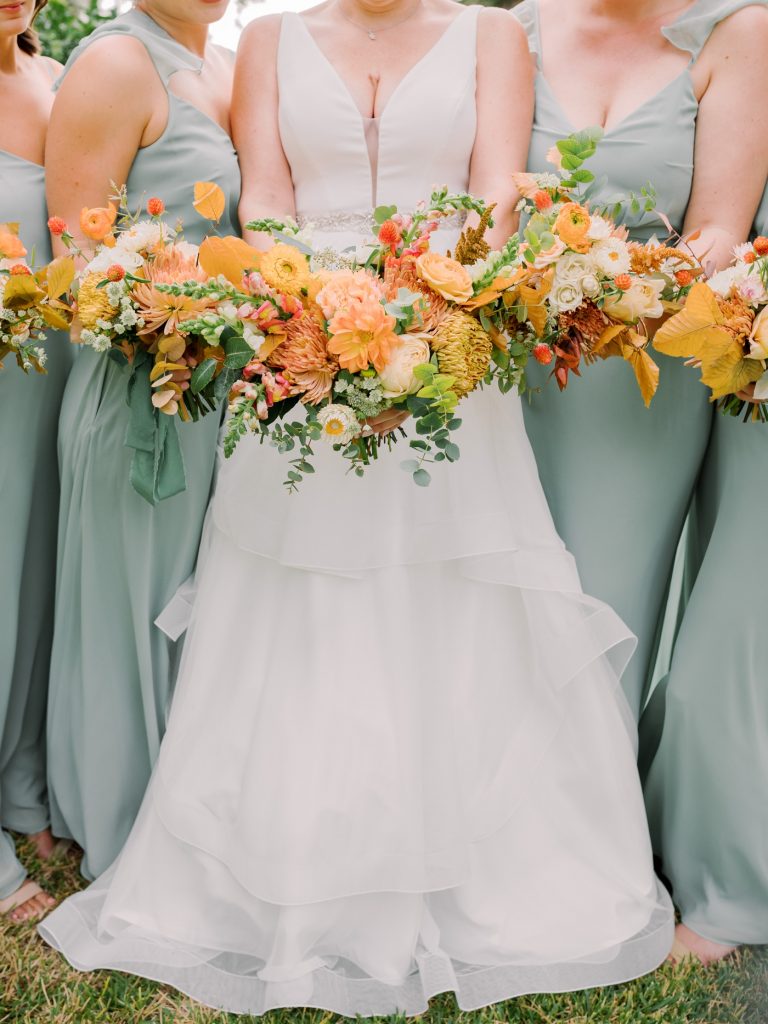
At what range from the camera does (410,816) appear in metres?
2.66

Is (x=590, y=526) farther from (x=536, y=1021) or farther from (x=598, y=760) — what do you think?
(x=536, y=1021)

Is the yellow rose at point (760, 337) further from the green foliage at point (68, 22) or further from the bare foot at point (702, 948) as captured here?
the green foliage at point (68, 22)

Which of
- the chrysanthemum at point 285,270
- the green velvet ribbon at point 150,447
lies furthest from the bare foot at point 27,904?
the chrysanthemum at point 285,270

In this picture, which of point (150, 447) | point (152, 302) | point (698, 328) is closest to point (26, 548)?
point (150, 447)

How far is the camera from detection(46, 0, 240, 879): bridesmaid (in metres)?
2.89

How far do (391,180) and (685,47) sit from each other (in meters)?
0.95

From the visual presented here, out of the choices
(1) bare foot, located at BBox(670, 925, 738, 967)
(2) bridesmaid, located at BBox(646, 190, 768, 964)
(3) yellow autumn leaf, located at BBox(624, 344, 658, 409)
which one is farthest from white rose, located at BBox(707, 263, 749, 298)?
(1) bare foot, located at BBox(670, 925, 738, 967)

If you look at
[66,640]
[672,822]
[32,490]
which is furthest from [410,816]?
[32,490]

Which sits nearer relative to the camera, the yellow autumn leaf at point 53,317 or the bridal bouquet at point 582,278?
the bridal bouquet at point 582,278

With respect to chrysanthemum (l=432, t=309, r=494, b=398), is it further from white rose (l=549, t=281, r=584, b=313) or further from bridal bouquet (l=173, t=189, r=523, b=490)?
white rose (l=549, t=281, r=584, b=313)

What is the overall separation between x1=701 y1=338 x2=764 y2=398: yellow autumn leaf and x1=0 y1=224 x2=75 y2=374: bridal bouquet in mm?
1668

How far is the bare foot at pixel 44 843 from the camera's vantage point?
134 inches

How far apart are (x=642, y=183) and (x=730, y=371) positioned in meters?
0.77

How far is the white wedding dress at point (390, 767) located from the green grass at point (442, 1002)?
0.17 feet
